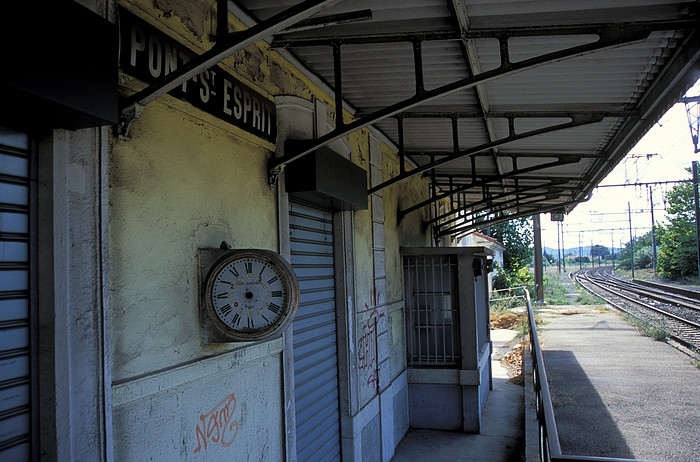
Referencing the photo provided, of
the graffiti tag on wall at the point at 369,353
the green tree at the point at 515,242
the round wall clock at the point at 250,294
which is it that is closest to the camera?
the round wall clock at the point at 250,294

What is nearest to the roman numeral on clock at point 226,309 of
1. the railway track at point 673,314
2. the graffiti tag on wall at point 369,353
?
the graffiti tag on wall at point 369,353

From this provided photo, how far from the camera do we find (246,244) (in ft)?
11.6

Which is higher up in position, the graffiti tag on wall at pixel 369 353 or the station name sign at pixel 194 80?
the station name sign at pixel 194 80

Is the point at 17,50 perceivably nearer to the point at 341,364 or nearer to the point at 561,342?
the point at 341,364

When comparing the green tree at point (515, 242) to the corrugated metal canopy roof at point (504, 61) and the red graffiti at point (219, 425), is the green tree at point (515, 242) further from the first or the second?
the red graffiti at point (219, 425)

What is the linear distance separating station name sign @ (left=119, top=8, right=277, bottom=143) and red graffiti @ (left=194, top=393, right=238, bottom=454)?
1.76m

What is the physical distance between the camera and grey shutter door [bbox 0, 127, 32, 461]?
196 centimetres

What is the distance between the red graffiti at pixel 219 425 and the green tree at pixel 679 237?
43.6 metres

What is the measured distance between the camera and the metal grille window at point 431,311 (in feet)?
26.9

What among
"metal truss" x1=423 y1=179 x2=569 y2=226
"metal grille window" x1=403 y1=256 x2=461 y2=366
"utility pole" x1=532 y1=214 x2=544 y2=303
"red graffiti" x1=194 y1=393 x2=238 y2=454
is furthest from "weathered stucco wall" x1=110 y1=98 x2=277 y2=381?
"utility pole" x1=532 y1=214 x2=544 y2=303

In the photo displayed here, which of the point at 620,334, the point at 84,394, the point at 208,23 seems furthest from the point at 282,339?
the point at 620,334

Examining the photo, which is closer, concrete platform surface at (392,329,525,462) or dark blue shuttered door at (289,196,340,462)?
dark blue shuttered door at (289,196,340,462)

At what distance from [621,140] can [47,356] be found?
721 cm

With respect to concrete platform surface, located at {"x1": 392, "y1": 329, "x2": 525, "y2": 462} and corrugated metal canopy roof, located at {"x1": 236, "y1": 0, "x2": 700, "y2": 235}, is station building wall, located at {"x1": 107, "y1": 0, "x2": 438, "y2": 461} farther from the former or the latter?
concrete platform surface, located at {"x1": 392, "y1": 329, "x2": 525, "y2": 462}
